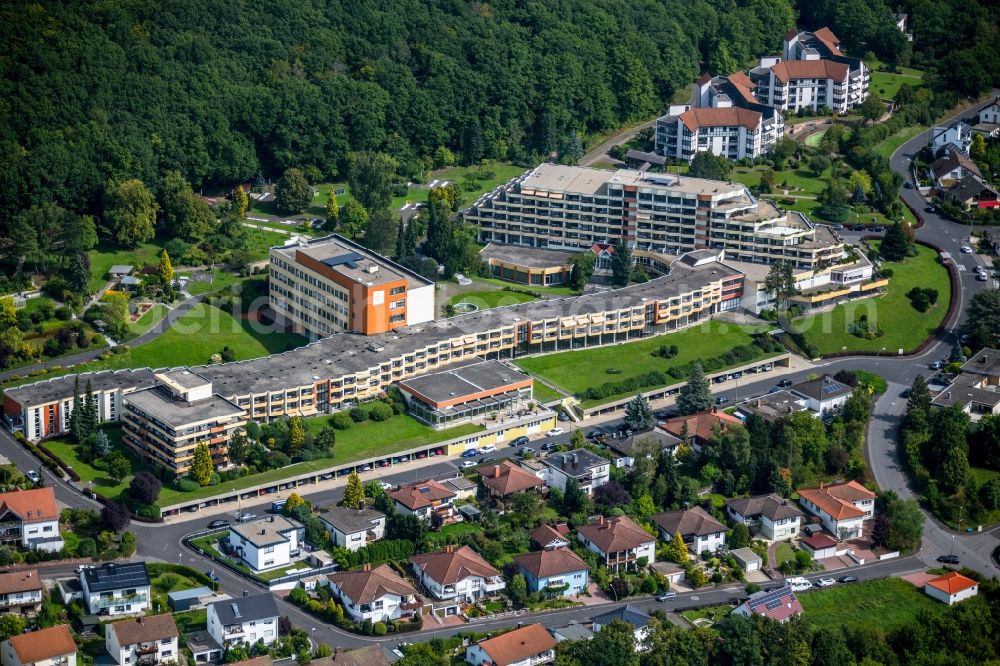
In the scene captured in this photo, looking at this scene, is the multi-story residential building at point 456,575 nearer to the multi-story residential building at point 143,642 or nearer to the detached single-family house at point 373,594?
the detached single-family house at point 373,594

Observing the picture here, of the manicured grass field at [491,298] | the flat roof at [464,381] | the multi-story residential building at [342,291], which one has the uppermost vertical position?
the multi-story residential building at [342,291]

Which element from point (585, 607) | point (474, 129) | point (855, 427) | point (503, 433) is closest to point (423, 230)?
point (474, 129)

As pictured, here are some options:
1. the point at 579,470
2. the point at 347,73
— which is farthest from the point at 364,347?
the point at 347,73

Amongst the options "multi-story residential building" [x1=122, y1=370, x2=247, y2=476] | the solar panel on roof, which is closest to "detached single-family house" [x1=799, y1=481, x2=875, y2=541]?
"multi-story residential building" [x1=122, y1=370, x2=247, y2=476]

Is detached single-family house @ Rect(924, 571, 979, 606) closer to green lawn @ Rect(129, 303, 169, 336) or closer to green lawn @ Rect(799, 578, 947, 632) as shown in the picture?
green lawn @ Rect(799, 578, 947, 632)

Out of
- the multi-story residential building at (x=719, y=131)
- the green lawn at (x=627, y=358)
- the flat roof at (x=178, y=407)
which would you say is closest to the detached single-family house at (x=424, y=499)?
the flat roof at (x=178, y=407)

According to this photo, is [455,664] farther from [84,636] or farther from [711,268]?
[711,268]

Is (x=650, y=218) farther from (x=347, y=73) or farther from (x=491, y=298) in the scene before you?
(x=347, y=73)
